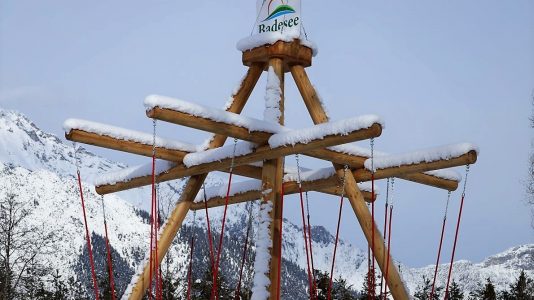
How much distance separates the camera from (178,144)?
11.1 meters

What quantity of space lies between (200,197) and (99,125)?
9.29ft

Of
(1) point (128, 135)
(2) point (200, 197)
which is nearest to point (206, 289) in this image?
(2) point (200, 197)

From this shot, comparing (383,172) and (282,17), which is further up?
(282,17)

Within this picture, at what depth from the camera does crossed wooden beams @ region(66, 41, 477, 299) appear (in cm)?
957

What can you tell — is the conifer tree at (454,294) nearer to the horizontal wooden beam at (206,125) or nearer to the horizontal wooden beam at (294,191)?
the horizontal wooden beam at (294,191)

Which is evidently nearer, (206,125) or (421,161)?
(206,125)

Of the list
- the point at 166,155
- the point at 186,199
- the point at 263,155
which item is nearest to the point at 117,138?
the point at 166,155

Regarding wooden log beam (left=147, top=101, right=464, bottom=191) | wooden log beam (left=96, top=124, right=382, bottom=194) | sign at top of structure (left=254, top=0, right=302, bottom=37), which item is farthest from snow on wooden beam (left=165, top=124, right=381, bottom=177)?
sign at top of structure (left=254, top=0, right=302, bottom=37)

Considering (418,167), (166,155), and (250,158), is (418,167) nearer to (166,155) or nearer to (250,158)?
(250,158)

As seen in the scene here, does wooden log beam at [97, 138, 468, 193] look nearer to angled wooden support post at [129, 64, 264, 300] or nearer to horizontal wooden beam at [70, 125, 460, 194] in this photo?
horizontal wooden beam at [70, 125, 460, 194]

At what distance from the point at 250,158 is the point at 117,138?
67.4 inches

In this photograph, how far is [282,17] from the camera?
11.1m

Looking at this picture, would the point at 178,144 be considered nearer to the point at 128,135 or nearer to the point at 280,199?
the point at 128,135

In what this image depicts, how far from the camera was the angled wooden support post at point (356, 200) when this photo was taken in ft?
34.6
